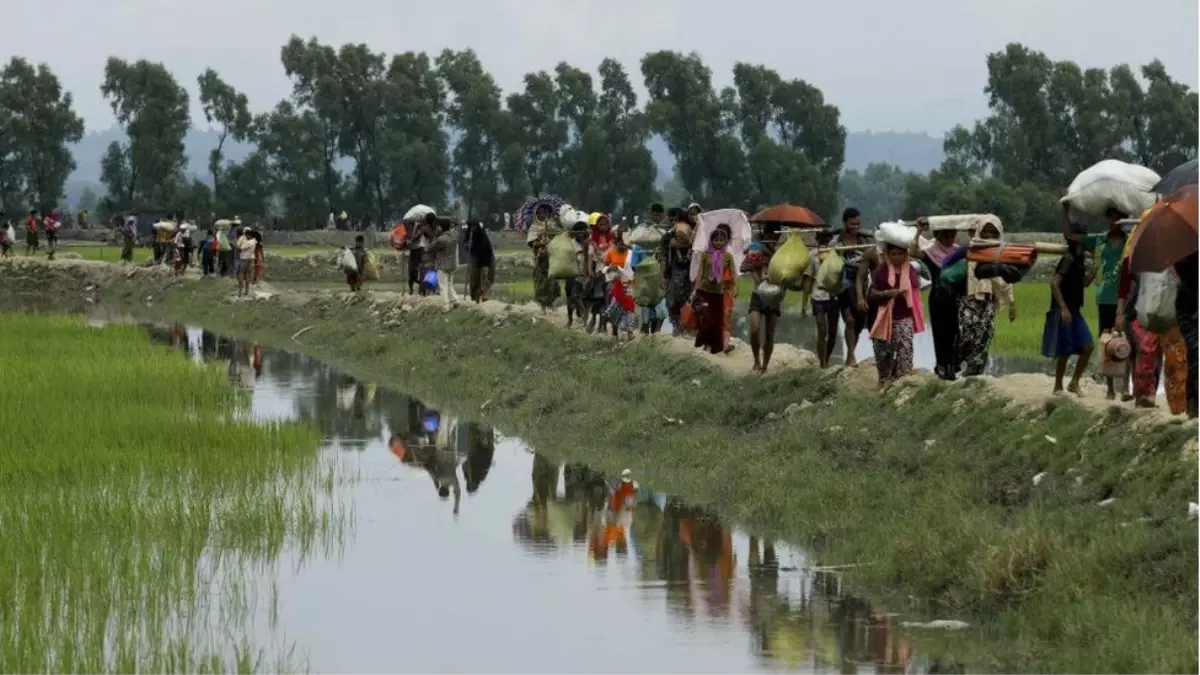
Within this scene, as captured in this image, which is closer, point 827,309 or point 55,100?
point 827,309

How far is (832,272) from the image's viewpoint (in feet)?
42.7

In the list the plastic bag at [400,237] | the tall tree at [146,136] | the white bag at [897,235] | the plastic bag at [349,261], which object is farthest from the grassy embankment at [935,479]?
the tall tree at [146,136]

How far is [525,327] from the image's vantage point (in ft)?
65.8

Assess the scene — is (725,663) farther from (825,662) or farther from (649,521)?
(649,521)

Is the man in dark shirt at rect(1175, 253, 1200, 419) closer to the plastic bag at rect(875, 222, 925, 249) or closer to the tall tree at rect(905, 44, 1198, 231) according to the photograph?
the plastic bag at rect(875, 222, 925, 249)

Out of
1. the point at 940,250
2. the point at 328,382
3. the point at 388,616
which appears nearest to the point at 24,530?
the point at 388,616

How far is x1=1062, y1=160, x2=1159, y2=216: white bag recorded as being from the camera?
Result: 9.62 metres

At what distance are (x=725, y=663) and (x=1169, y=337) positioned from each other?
9.60ft

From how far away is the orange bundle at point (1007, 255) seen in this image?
10.6 metres

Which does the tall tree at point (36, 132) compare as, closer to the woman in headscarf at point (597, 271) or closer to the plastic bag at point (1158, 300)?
the woman in headscarf at point (597, 271)

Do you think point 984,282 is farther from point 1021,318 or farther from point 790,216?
point 1021,318

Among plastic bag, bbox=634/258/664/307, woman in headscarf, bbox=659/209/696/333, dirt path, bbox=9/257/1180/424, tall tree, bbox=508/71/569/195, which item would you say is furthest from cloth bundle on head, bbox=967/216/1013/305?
tall tree, bbox=508/71/569/195

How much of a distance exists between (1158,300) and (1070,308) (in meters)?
2.45

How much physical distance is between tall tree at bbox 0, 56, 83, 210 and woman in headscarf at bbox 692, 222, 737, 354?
4758 centimetres
